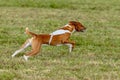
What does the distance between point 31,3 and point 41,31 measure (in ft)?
32.5

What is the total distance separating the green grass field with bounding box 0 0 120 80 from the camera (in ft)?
30.6

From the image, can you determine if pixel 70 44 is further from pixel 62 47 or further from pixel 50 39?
pixel 62 47

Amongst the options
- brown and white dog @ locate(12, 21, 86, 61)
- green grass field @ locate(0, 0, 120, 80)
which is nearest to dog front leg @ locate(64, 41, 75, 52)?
brown and white dog @ locate(12, 21, 86, 61)

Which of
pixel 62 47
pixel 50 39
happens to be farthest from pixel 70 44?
pixel 62 47

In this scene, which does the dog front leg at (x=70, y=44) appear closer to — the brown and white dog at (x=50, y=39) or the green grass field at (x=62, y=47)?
the brown and white dog at (x=50, y=39)

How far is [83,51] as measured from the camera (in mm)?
12711

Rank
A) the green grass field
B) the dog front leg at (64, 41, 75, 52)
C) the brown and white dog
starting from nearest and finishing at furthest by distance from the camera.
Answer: the green grass field, the brown and white dog, the dog front leg at (64, 41, 75, 52)

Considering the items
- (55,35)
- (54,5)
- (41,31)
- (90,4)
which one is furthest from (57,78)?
(90,4)

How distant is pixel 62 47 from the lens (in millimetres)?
13312

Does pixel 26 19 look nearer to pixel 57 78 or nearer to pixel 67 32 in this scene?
pixel 67 32

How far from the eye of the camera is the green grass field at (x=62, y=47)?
9.34 metres

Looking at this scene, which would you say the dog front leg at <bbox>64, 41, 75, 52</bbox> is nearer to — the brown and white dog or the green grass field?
the brown and white dog

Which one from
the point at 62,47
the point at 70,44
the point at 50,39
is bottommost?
the point at 62,47

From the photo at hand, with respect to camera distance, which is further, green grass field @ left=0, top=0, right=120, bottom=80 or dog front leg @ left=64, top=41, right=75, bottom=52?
dog front leg @ left=64, top=41, right=75, bottom=52
